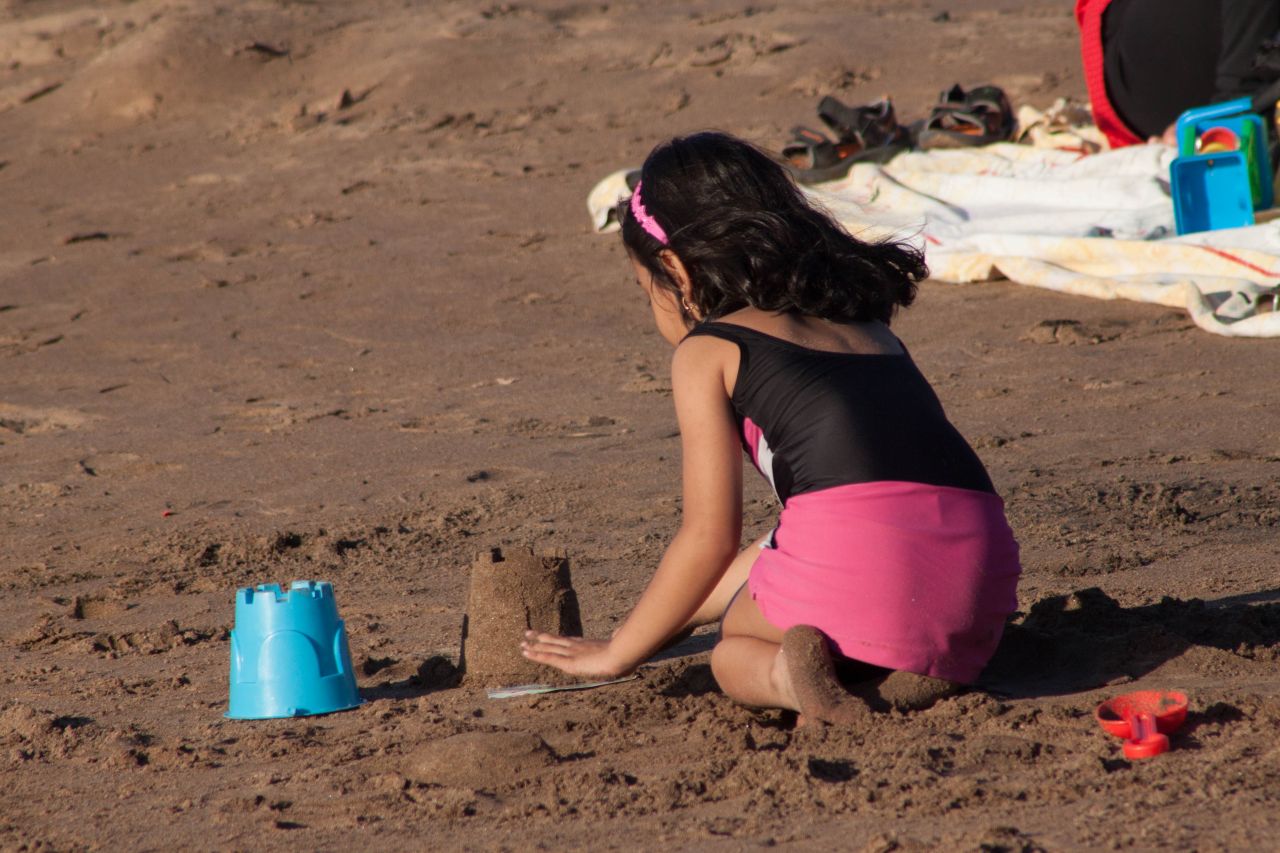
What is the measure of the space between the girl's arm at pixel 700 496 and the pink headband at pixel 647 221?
0.21 metres

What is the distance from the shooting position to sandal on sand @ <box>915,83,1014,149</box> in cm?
847

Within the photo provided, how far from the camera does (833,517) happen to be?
248 cm

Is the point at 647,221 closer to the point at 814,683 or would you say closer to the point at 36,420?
the point at 814,683

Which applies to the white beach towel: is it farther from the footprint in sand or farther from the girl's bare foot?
the footprint in sand

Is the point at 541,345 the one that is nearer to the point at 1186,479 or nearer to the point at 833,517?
the point at 1186,479

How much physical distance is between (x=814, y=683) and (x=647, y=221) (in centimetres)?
88

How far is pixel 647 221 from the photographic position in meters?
2.71

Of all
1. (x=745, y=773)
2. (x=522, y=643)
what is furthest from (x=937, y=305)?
(x=745, y=773)

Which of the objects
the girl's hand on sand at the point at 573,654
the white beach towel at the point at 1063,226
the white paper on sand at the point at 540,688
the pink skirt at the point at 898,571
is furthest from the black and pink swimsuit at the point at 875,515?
the white beach towel at the point at 1063,226

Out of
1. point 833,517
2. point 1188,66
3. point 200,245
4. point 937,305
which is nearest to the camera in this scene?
point 833,517

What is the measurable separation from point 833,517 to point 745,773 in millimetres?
455

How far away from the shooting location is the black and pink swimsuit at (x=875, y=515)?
2475mm

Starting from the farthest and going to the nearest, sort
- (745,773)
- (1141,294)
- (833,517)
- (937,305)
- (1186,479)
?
(937,305)
(1141,294)
(1186,479)
(833,517)
(745,773)

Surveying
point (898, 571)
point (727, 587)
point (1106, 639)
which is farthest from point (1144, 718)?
point (727, 587)
